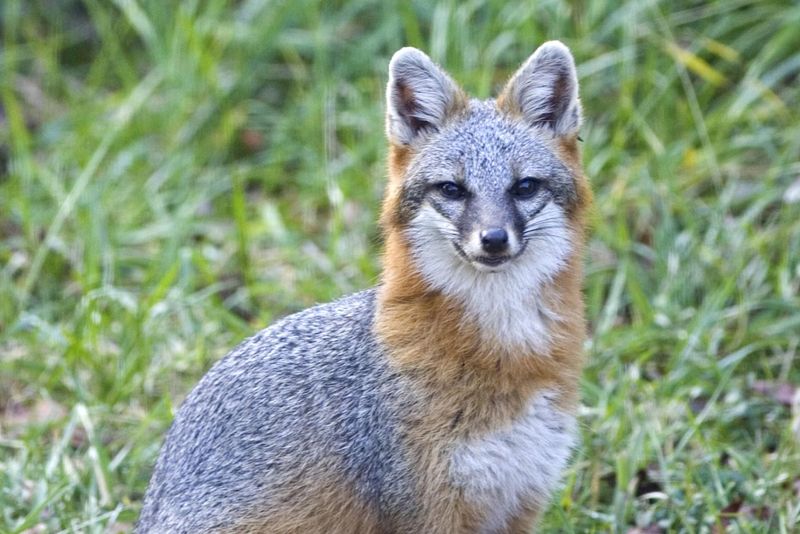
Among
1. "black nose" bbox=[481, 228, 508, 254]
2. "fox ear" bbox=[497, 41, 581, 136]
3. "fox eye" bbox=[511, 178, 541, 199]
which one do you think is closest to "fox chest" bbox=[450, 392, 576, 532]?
"black nose" bbox=[481, 228, 508, 254]

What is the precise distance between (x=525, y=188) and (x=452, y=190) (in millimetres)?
255

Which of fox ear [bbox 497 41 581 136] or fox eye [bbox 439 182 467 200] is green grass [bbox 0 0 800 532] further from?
fox ear [bbox 497 41 581 136]

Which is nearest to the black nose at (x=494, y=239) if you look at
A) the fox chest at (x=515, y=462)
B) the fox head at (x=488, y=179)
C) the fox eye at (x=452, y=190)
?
the fox head at (x=488, y=179)

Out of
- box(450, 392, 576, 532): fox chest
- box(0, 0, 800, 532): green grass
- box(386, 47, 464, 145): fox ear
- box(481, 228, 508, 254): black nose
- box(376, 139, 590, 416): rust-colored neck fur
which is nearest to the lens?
box(481, 228, 508, 254): black nose

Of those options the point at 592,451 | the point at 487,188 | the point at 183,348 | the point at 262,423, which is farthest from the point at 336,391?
the point at 183,348

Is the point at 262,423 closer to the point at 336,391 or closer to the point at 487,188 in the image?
the point at 336,391

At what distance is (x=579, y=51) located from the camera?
8008 mm

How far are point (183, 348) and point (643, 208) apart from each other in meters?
2.72

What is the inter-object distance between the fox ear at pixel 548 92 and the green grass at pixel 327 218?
63.0 inches

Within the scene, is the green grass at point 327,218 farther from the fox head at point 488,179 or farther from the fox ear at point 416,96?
the fox ear at point 416,96

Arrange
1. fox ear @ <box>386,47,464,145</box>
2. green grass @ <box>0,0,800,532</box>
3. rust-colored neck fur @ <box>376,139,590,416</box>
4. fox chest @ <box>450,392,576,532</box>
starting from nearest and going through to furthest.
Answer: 1. fox chest @ <box>450,392,576,532</box>
2. rust-colored neck fur @ <box>376,139,590,416</box>
3. fox ear @ <box>386,47,464,145</box>
4. green grass @ <box>0,0,800,532</box>

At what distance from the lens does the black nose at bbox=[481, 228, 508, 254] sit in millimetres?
4219

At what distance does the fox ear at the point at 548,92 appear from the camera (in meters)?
4.64

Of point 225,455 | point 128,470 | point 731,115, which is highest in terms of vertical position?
point 731,115
